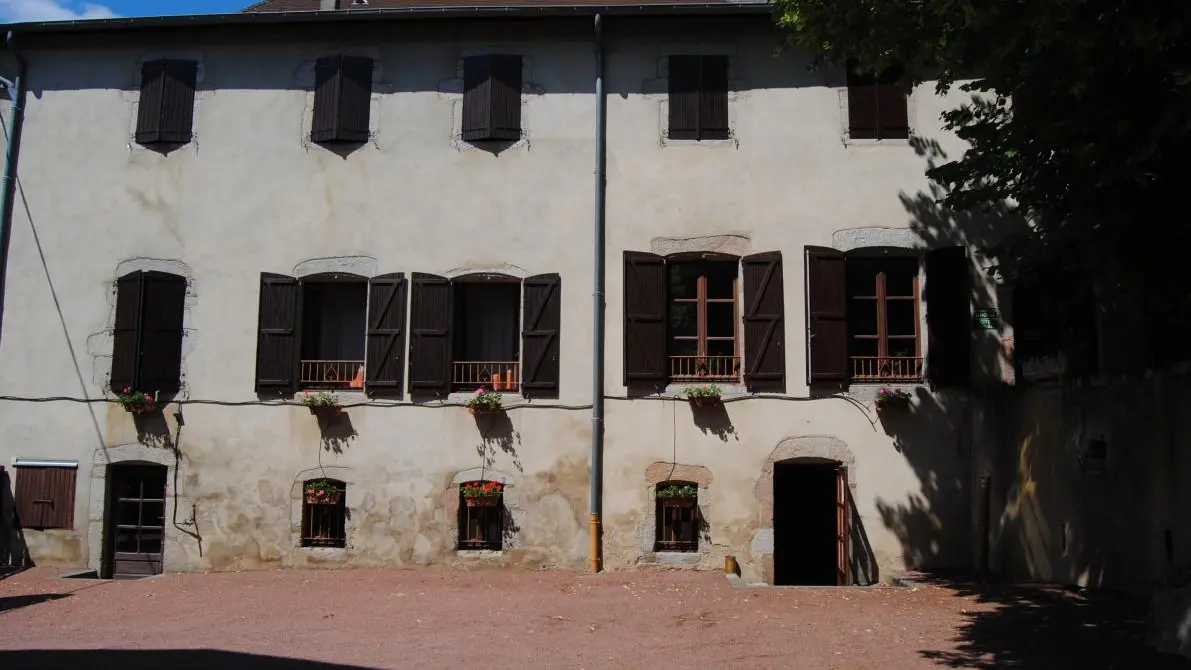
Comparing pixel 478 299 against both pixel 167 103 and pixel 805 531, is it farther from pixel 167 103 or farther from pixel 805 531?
pixel 805 531

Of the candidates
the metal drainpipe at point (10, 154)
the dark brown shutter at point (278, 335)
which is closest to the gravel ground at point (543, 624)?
the dark brown shutter at point (278, 335)

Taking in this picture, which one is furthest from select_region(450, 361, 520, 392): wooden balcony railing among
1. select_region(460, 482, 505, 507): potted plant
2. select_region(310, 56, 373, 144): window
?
select_region(310, 56, 373, 144): window

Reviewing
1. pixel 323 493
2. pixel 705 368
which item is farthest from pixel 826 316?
pixel 323 493

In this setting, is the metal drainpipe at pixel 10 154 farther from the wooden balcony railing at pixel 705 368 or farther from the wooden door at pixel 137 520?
the wooden balcony railing at pixel 705 368

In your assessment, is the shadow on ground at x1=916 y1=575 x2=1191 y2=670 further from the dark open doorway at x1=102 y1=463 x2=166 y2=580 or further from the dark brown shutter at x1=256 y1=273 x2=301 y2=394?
the dark open doorway at x1=102 y1=463 x2=166 y2=580

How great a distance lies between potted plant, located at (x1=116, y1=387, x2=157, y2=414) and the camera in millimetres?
11328

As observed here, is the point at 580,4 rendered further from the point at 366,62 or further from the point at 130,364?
the point at 130,364

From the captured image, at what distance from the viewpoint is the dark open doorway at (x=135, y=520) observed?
11.5 meters

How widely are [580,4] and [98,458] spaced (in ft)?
27.6

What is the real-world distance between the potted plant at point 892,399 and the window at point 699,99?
3.59 metres

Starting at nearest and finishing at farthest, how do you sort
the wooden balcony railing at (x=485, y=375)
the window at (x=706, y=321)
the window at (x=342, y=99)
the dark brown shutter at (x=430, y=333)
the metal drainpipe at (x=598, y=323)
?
the metal drainpipe at (x=598, y=323) → the window at (x=706, y=321) → the dark brown shutter at (x=430, y=333) → the wooden balcony railing at (x=485, y=375) → the window at (x=342, y=99)

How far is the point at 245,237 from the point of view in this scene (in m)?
11.7

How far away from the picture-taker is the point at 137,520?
11609 mm

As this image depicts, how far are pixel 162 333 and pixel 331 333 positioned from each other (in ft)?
6.63
